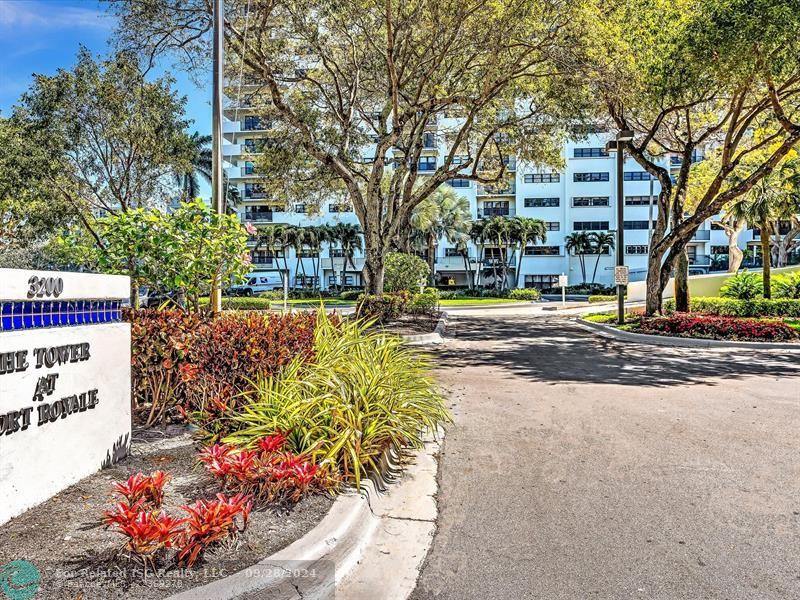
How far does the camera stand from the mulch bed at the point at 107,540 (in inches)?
125

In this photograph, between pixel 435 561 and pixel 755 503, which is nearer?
pixel 435 561

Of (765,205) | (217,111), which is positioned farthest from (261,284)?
(217,111)

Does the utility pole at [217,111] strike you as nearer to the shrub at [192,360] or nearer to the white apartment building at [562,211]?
the shrub at [192,360]

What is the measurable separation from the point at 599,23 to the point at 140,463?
16394 mm

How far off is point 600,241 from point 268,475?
62340 millimetres

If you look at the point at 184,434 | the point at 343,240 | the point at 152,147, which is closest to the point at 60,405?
the point at 184,434

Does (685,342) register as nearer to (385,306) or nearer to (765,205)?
(385,306)

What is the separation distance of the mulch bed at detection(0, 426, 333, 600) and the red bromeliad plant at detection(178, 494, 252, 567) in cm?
7

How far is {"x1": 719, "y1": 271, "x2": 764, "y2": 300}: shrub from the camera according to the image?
31109 millimetres

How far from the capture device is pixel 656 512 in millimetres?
4734

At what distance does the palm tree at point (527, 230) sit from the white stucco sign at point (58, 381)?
182 ft

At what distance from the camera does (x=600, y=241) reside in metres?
62.3

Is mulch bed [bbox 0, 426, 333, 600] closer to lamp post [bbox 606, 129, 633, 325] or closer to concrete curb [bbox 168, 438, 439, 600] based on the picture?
concrete curb [bbox 168, 438, 439, 600]

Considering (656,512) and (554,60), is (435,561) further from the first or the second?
(554,60)
